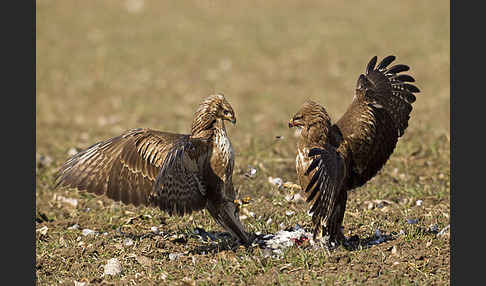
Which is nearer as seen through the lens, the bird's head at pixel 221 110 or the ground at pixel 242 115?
the ground at pixel 242 115

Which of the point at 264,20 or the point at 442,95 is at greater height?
the point at 264,20

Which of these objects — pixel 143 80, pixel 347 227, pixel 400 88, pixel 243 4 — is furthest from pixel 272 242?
pixel 243 4

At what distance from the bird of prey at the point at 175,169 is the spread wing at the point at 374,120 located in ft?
3.88

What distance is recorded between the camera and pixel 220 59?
1734cm

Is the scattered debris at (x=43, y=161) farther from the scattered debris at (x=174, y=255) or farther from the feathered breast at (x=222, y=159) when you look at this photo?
the feathered breast at (x=222, y=159)

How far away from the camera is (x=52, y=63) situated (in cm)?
1741

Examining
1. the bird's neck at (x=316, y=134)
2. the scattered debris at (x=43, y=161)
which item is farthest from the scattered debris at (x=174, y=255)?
the scattered debris at (x=43, y=161)

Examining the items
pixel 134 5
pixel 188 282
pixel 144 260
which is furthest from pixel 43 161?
pixel 134 5

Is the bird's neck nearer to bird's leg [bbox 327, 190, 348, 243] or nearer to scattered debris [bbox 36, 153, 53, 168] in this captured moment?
bird's leg [bbox 327, 190, 348, 243]

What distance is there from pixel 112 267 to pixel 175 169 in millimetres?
1123

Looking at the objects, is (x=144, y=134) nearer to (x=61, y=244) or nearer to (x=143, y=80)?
(x=61, y=244)

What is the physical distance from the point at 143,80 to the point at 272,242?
1039 cm

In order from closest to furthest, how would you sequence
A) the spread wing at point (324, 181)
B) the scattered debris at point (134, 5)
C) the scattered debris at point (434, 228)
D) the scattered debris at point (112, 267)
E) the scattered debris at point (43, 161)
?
the spread wing at point (324, 181)
the scattered debris at point (112, 267)
the scattered debris at point (434, 228)
the scattered debris at point (43, 161)
the scattered debris at point (134, 5)

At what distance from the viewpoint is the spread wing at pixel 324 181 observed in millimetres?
5527
